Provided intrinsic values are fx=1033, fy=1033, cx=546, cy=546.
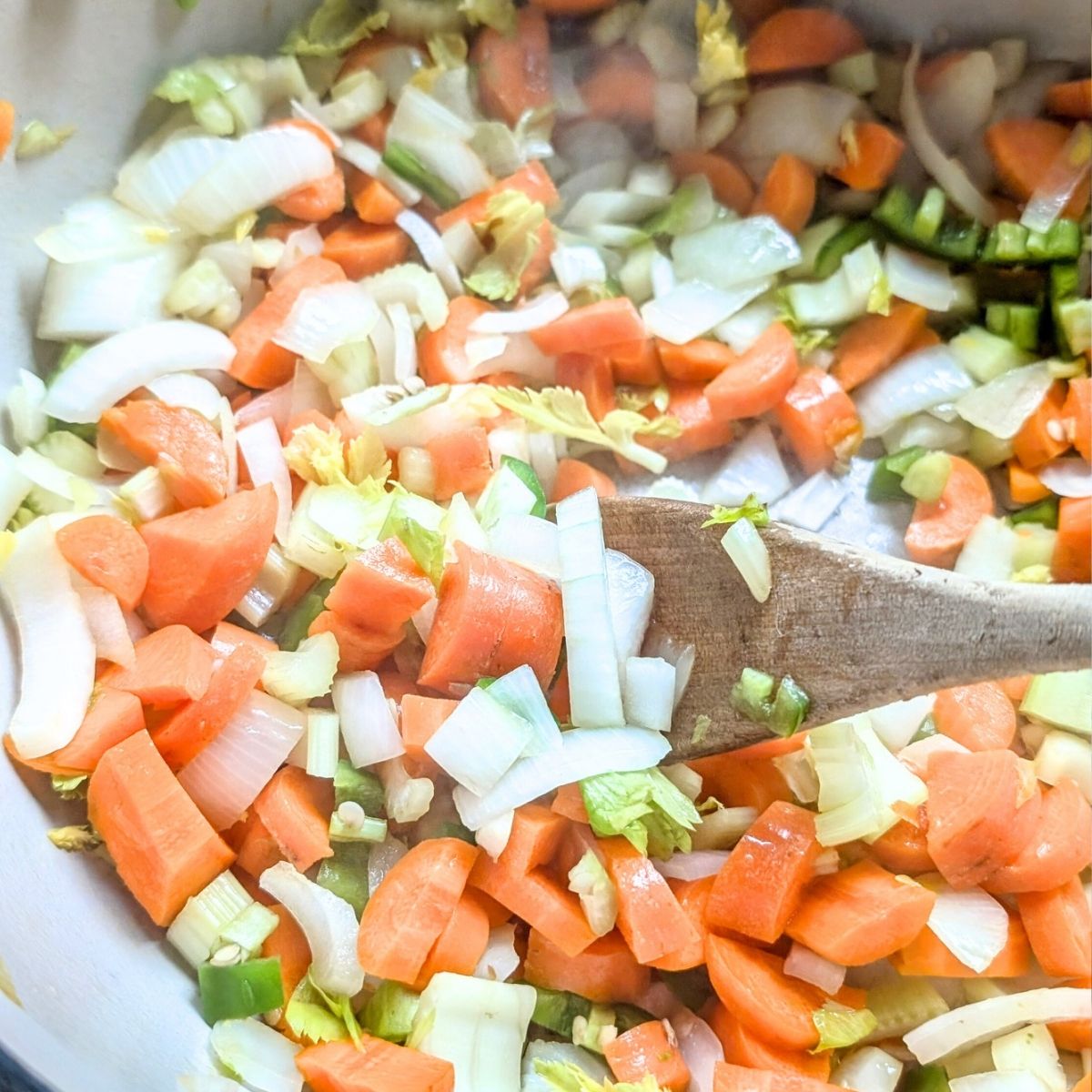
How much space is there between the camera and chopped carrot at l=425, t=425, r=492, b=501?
2.11 meters

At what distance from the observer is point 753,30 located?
2299 millimetres

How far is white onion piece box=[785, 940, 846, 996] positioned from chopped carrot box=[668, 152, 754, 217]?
1649mm

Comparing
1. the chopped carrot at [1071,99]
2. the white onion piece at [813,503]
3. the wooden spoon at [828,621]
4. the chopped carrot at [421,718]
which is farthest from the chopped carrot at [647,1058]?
the chopped carrot at [1071,99]

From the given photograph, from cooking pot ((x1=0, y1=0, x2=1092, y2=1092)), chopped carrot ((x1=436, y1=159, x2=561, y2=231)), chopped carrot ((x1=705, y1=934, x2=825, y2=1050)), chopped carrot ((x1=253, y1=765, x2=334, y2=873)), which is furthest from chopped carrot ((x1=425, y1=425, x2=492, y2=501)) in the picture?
chopped carrot ((x1=705, y1=934, x2=825, y2=1050))

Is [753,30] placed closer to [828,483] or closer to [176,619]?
[828,483]

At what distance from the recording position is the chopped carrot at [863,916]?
174 centimetres

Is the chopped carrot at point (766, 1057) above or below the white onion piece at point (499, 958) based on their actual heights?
below

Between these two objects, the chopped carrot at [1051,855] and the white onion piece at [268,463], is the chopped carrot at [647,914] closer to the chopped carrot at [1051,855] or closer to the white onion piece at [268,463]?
the chopped carrot at [1051,855]

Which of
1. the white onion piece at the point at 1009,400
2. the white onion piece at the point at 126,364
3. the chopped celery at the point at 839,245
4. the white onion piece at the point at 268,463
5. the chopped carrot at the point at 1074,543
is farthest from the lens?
the chopped celery at the point at 839,245

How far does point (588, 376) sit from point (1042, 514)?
105cm

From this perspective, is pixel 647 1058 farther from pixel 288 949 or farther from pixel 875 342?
pixel 875 342

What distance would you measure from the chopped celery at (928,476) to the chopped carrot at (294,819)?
1412 mm

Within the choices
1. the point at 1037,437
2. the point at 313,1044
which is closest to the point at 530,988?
the point at 313,1044

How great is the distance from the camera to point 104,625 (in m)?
1.75
